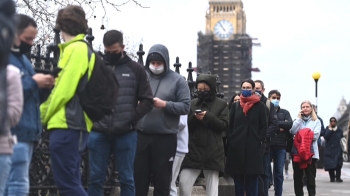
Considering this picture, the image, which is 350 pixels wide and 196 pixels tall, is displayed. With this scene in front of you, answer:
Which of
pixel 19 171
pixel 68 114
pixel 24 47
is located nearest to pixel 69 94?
pixel 68 114

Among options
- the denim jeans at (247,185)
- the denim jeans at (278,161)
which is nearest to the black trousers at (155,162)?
the denim jeans at (247,185)

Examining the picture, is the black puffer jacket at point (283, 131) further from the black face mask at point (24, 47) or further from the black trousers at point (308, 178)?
the black face mask at point (24, 47)

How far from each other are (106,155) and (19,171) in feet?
5.48

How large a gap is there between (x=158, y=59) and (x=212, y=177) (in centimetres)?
208

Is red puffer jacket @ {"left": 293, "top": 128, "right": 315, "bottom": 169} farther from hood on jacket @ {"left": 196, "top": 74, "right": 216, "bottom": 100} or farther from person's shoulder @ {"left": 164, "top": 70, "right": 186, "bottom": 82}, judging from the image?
person's shoulder @ {"left": 164, "top": 70, "right": 186, "bottom": 82}

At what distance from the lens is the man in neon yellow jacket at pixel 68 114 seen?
6793 mm

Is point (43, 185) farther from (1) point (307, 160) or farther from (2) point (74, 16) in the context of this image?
(1) point (307, 160)

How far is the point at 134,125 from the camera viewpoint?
7.93m

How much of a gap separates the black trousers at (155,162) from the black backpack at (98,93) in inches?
75.1

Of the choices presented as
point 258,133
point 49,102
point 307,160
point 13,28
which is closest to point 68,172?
point 49,102

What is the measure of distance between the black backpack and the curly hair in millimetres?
183

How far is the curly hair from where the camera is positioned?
692cm

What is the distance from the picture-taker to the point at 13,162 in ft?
20.7

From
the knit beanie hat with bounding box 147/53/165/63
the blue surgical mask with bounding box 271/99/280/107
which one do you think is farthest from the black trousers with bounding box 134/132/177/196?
the blue surgical mask with bounding box 271/99/280/107
